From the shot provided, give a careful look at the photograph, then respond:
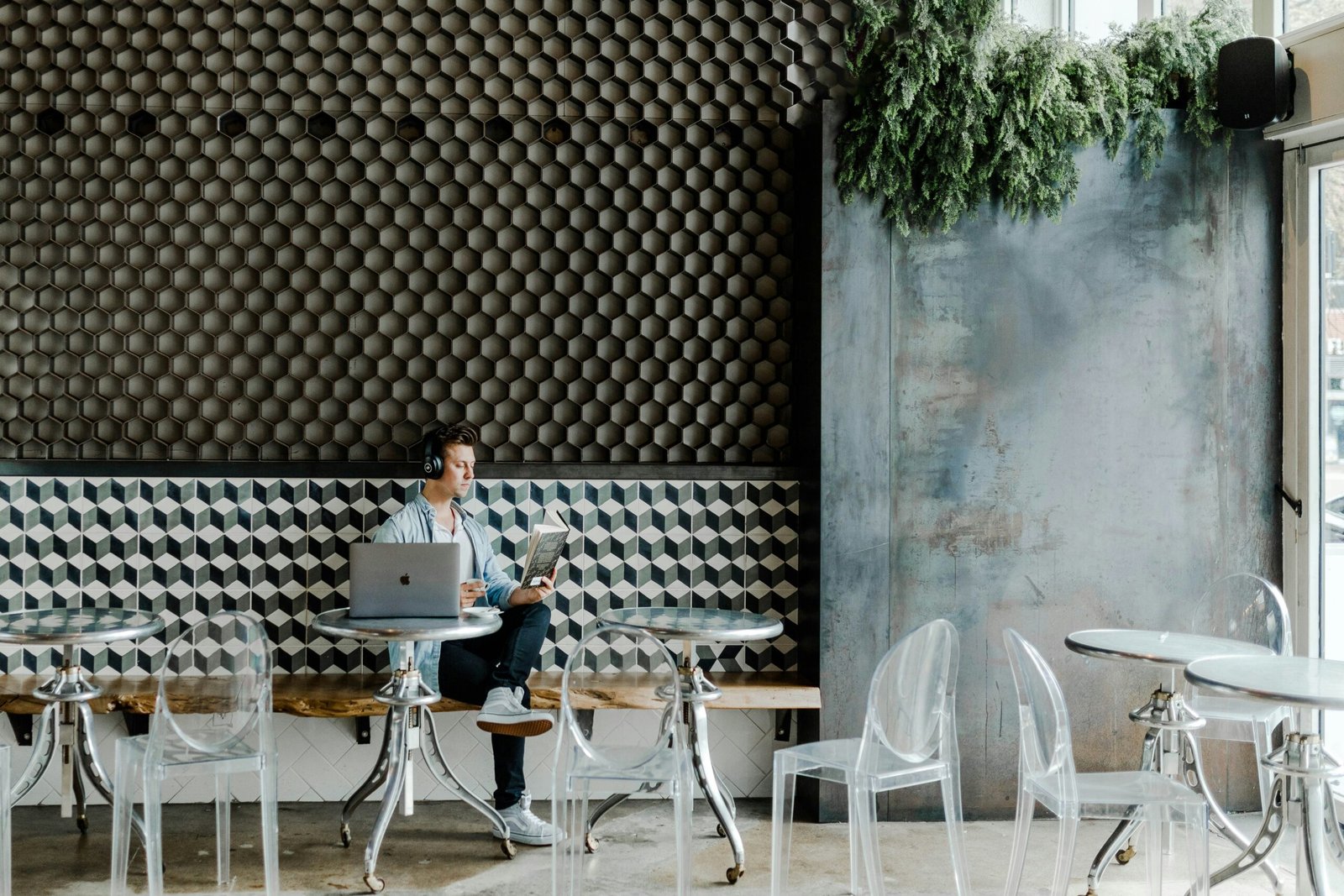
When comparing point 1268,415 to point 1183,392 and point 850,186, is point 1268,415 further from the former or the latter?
point 850,186

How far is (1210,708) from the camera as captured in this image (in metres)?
4.04

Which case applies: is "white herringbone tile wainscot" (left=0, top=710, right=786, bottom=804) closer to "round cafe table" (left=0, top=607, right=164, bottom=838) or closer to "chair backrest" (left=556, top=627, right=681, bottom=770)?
"round cafe table" (left=0, top=607, right=164, bottom=838)

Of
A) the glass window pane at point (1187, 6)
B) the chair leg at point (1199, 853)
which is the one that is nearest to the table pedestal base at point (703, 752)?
the chair leg at point (1199, 853)

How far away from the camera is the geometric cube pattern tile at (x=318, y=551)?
4.66 metres

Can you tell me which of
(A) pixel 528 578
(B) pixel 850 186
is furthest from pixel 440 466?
(B) pixel 850 186

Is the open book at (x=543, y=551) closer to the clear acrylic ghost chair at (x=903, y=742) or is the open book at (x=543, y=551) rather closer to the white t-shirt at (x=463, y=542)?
the white t-shirt at (x=463, y=542)

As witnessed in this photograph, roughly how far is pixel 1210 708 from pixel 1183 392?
1.32m

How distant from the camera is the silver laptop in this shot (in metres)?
3.82

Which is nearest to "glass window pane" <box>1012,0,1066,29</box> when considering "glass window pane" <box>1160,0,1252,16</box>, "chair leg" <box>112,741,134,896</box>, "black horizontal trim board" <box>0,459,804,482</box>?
"glass window pane" <box>1160,0,1252,16</box>

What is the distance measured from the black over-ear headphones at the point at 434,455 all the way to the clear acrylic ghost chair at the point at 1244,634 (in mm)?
2873

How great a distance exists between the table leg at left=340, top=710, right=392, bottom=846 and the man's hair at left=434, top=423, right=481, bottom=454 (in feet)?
3.33

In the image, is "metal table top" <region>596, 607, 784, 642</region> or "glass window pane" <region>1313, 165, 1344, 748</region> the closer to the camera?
"metal table top" <region>596, 607, 784, 642</region>

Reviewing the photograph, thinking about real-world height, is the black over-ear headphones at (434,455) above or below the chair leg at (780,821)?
above

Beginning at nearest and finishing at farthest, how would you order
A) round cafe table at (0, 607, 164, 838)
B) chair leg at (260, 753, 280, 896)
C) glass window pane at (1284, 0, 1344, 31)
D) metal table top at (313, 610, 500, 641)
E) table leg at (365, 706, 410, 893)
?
chair leg at (260, 753, 280, 896) < metal table top at (313, 610, 500, 641) < table leg at (365, 706, 410, 893) < round cafe table at (0, 607, 164, 838) < glass window pane at (1284, 0, 1344, 31)
